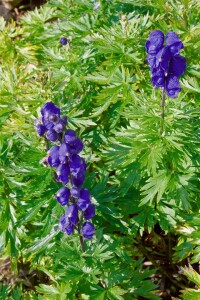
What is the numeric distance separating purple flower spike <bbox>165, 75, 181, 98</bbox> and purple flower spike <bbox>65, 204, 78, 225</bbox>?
84 cm

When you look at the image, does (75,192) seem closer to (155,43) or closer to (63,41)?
(155,43)

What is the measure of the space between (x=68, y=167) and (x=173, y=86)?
2.44 ft

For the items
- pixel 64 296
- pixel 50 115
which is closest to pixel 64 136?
pixel 50 115

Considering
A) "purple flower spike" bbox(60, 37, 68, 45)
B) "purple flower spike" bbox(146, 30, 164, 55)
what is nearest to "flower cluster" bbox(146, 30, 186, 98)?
"purple flower spike" bbox(146, 30, 164, 55)

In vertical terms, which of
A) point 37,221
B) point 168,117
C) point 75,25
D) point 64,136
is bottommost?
point 37,221

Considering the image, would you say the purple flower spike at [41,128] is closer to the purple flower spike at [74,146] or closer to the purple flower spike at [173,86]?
the purple flower spike at [74,146]

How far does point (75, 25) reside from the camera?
12.3ft

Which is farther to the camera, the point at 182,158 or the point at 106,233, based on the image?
the point at 106,233

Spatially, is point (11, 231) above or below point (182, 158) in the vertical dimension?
below

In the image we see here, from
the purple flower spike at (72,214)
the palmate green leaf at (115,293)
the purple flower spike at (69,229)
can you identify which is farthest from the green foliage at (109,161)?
the purple flower spike at (72,214)

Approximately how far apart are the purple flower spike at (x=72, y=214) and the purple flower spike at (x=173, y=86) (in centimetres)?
84

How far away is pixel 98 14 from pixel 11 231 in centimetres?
194

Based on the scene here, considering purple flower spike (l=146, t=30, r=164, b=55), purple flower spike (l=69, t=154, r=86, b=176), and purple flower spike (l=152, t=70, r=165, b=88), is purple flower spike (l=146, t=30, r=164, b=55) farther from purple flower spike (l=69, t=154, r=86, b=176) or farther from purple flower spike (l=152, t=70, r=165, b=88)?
purple flower spike (l=69, t=154, r=86, b=176)

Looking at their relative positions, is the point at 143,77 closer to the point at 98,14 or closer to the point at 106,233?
the point at 98,14
